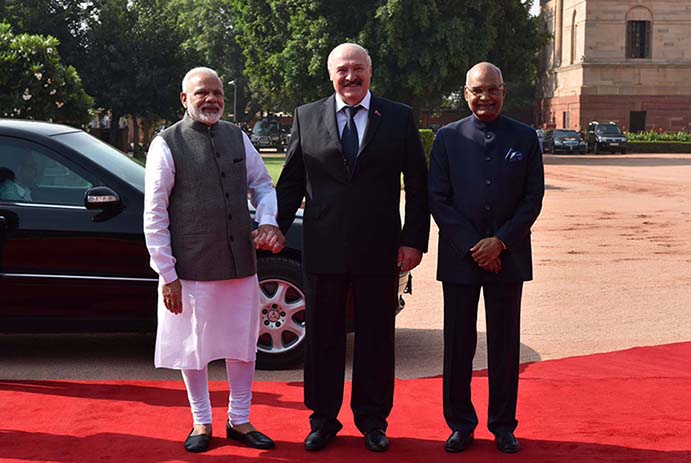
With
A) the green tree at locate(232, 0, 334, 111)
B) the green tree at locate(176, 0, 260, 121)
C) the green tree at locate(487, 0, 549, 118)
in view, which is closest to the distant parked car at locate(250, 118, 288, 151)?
the green tree at locate(232, 0, 334, 111)

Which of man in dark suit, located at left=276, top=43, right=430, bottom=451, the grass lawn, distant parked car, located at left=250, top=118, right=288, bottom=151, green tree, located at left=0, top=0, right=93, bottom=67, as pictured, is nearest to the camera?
man in dark suit, located at left=276, top=43, right=430, bottom=451

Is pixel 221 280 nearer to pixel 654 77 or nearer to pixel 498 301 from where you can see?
pixel 498 301

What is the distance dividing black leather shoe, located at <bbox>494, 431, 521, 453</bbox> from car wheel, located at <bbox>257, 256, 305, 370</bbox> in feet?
7.84

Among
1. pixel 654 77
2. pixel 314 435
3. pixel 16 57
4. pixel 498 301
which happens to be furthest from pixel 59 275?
pixel 654 77

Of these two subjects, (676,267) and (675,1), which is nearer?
(676,267)

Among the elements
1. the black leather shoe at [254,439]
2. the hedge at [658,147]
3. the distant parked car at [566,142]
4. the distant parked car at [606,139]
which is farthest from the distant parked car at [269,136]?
the black leather shoe at [254,439]

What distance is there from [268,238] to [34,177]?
2.83m

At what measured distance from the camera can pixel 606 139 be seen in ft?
197

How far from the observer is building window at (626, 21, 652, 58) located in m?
72.9


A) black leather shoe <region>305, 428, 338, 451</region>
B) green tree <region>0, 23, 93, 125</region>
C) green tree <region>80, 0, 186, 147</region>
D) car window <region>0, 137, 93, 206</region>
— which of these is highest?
green tree <region>80, 0, 186, 147</region>

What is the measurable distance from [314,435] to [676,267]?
8810mm

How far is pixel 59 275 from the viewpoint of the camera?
24.8 feet

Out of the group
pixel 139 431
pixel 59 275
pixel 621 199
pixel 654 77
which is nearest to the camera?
pixel 139 431

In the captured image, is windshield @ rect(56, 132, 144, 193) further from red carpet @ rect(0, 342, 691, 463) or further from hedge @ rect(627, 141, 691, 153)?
hedge @ rect(627, 141, 691, 153)
